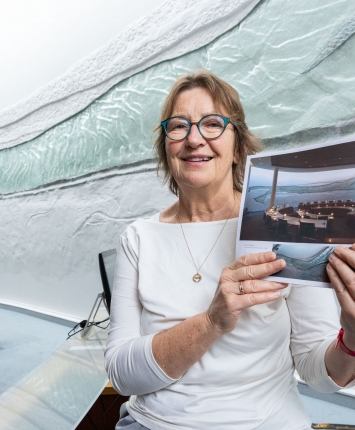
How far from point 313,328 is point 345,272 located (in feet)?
0.86

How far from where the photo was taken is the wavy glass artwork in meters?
1.49

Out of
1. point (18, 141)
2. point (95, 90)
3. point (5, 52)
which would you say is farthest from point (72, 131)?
point (5, 52)

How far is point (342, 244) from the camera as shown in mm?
490

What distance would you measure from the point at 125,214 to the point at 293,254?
2062 mm

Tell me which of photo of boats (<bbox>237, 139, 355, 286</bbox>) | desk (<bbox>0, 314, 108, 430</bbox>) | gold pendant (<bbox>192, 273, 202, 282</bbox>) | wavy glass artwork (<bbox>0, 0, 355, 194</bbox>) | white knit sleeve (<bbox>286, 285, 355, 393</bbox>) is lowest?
desk (<bbox>0, 314, 108, 430</bbox>)

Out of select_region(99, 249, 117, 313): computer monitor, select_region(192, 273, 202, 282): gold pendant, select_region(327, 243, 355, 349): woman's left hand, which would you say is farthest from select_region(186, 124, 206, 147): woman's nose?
select_region(99, 249, 117, 313): computer monitor

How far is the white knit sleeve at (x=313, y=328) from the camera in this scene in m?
0.66

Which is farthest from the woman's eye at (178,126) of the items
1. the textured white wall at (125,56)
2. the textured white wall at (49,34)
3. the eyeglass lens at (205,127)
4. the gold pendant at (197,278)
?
the textured white wall at (49,34)

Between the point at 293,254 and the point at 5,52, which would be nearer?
the point at 293,254

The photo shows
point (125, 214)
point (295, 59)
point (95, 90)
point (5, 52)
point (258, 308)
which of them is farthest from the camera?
point (5, 52)

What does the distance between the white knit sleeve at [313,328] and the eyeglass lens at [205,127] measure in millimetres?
366

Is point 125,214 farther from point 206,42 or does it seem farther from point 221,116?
point 221,116

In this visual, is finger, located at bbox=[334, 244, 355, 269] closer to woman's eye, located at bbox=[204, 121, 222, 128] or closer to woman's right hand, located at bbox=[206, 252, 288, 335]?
woman's right hand, located at bbox=[206, 252, 288, 335]

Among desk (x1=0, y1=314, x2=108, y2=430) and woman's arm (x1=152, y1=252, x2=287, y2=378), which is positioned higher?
woman's arm (x1=152, y1=252, x2=287, y2=378)
